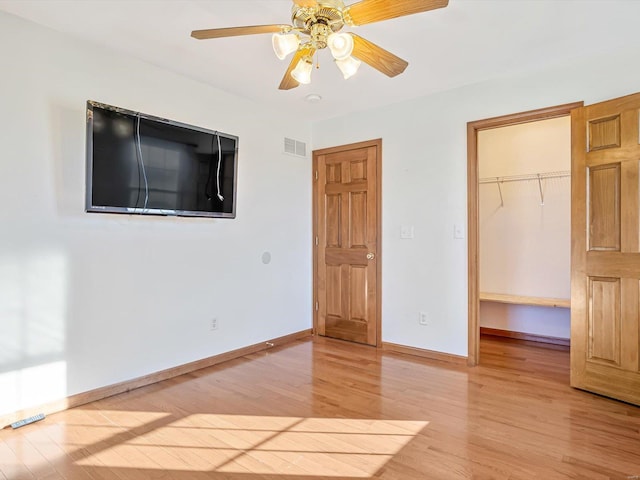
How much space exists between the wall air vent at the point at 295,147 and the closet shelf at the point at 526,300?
2558 millimetres

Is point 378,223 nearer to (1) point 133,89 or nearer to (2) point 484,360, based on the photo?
(2) point 484,360

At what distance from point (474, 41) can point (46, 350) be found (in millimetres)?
3471

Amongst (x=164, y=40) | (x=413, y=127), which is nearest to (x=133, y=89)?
(x=164, y=40)

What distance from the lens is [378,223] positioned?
3973 mm

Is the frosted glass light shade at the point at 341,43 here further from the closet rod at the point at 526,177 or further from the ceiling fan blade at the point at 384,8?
the closet rod at the point at 526,177

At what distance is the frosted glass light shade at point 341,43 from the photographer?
1.82m

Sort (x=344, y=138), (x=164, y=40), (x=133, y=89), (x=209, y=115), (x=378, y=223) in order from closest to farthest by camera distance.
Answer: (x=164, y=40) → (x=133, y=89) → (x=209, y=115) → (x=378, y=223) → (x=344, y=138)

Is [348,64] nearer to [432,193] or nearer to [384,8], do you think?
[384,8]

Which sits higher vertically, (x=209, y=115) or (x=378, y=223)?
(x=209, y=115)

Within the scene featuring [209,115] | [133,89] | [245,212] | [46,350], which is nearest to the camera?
[46,350]

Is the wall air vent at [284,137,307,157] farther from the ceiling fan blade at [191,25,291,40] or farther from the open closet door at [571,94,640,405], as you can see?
the open closet door at [571,94,640,405]

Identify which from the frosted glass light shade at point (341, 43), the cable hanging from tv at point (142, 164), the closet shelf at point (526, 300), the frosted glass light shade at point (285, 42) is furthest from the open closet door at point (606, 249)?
the cable hanging from tv at point (142, 164)

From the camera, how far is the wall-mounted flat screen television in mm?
2541

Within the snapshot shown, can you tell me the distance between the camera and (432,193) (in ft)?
11.9
